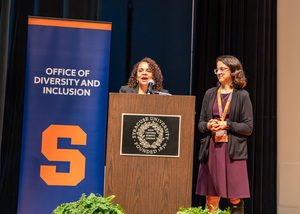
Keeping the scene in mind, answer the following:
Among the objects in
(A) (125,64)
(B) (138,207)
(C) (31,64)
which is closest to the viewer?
(B) (138,207)

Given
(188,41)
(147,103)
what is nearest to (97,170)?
(147,103)

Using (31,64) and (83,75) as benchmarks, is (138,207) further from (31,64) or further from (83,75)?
(31,64)

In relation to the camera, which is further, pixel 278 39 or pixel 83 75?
pixel 278 39

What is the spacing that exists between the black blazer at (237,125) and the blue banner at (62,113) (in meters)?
0.91

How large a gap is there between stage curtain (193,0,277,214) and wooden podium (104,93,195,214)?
1918 millimetres

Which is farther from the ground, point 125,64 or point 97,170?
point 125,64

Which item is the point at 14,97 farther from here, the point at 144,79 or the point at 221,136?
the point at 221,136

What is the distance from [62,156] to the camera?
299cm

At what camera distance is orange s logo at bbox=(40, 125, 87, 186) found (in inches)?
118

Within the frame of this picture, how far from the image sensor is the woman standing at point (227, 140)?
10.4 feet

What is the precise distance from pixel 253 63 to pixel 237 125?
4.49ft

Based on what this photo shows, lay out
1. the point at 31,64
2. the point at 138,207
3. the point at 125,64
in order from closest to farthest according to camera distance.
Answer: the point at 138,207, the point at 31,64, the point at 125,64

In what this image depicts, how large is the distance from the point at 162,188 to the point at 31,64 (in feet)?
4.94

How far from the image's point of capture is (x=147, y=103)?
238 centimetres
